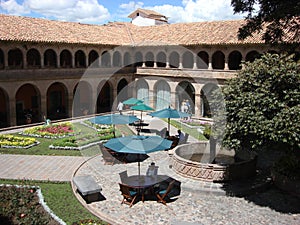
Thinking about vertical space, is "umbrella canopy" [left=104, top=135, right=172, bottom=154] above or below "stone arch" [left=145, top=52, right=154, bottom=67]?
below

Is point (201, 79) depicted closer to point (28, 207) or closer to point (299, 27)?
point (299, 27)

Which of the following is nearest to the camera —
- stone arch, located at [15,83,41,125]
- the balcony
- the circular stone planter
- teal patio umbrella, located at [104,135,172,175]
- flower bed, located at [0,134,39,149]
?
teal patio umbrella, located at [104,135,172,175]

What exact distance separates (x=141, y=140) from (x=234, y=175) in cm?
423

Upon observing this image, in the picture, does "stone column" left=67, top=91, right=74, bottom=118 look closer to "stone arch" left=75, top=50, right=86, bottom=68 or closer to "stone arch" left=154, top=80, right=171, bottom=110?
"stone arch" left=75, top=50, right=86, bottom=68

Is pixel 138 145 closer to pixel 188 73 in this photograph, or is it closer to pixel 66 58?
pixel 188 73

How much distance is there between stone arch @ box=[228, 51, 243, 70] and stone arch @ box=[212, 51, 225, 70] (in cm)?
99

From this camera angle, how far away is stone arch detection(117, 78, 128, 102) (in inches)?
1478

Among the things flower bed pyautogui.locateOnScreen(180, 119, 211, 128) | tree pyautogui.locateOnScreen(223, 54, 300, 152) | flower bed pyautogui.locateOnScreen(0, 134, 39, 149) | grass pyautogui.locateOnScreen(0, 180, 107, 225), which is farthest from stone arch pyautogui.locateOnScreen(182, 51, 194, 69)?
grass pyautogui.locateOnScreen(0, 180, 107, 225)

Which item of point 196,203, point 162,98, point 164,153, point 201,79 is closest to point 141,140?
point 196,203

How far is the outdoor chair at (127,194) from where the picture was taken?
12078 millimetres

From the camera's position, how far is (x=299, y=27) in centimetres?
1686

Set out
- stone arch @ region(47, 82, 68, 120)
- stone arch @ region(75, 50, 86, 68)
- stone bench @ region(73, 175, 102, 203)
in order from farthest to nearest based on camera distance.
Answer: stone arch @ region(47, 82, 68, 120)
stone arch @ region(75, 50, 86, 68)
stone bench @ region(73, 175, 102, 203)

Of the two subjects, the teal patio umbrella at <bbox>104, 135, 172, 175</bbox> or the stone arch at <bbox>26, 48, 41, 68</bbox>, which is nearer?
the teal patio umbrella at <bbox>104, 135, 172, 175</bbox>

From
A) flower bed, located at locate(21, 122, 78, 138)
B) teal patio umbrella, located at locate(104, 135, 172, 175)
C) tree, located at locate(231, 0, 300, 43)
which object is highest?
tree, located at locate(231, 0, 300, 43)
